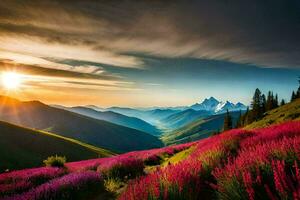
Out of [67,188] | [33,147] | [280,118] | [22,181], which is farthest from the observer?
[33,147]

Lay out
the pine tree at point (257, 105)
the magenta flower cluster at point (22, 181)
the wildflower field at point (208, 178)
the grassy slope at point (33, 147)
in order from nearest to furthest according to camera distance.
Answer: the wildflower field at point (208, 178), the magenta flower cluster at point (22, 181), the grassy slope at point (33, 147), the pine tree at point (257, 105)

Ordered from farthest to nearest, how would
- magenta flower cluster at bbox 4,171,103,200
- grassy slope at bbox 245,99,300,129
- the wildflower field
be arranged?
1. grassy slope at bbox 245,99,300,129
2. magenta flower cluster at bbox 4,171,103,200
3. the wildflower field

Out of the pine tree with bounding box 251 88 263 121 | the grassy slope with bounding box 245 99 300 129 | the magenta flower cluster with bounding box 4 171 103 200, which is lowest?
the magenta flower cluster with bounding box 4 171 103 200

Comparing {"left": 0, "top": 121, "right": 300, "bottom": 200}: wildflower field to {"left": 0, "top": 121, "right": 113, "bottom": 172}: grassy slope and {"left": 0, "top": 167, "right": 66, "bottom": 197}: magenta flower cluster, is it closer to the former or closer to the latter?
{"left": 0, "top": 167, "right": 66, "bottom": 197}: magenta flower cluster

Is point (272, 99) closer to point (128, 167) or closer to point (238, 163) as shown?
point (128, 167)

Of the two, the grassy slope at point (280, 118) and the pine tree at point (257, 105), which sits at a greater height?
the pine tree at point (257, 105)

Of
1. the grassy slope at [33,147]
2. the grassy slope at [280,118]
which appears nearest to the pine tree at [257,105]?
the grassy slope at [280,118]

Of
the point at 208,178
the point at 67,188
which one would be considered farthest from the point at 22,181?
the point at 208,178

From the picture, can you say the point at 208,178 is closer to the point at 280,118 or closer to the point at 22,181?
the point at 22,181

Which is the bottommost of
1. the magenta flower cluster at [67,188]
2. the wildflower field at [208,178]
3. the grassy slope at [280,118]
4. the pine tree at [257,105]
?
the magenta flower cluster at [67,188]

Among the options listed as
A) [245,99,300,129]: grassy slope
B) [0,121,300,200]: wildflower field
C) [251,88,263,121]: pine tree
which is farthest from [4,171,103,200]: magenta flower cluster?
[251,88,263,121]: pine tree

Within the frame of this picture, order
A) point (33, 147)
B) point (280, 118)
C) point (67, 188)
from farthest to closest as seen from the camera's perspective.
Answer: point (33, 147) < point (280, 118) < point (67, 188)

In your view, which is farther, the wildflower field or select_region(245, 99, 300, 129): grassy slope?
select_region(245, 99, 300, 129): grassy slope

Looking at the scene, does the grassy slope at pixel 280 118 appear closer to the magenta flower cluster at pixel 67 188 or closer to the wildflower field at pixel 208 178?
the wildflower field at pixel 208 178
